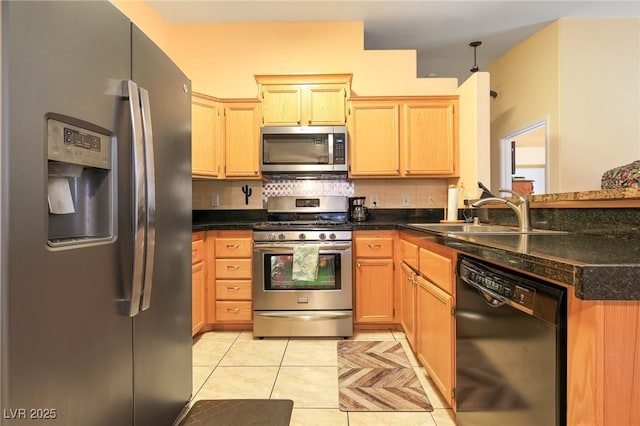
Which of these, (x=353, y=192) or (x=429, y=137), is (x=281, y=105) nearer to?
(x=353, y=192)

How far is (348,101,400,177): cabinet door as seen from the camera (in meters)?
2.96

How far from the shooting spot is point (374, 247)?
8.66ft

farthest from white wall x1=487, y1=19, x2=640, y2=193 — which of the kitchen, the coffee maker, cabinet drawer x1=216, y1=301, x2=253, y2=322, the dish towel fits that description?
cabinet drawer x1=216, y1=301, x2=253, y2=322

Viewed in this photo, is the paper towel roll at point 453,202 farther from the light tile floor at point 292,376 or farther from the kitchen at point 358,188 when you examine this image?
the light tile floor at point 292,376

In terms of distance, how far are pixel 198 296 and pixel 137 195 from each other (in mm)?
1760

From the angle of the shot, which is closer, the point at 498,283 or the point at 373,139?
the point at 498,283

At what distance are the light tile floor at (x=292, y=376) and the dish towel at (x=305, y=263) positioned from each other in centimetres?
52

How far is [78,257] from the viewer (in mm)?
829

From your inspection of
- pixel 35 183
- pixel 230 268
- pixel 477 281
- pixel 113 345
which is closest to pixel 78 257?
pixel 35 183

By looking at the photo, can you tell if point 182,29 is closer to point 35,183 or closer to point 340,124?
point 340,124

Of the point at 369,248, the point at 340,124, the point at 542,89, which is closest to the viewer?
the point at 369,248

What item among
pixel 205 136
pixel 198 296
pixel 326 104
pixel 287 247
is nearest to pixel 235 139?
pixel 205 136

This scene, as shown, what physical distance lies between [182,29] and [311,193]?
211 cm

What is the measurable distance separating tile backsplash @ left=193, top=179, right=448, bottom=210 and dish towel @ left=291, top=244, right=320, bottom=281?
898 mm
